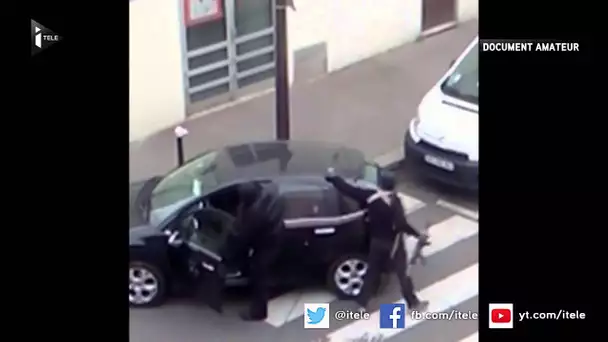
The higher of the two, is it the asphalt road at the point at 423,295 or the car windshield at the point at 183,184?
the car windshield at the point at 183,184

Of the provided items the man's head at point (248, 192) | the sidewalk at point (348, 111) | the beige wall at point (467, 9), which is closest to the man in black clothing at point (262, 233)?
the man's head at point (248, 192)

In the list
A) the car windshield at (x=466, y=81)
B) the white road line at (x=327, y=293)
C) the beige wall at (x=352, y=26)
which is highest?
the beige wall at (x=352, y=26)

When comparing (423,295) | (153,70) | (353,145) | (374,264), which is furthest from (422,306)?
(153,70)

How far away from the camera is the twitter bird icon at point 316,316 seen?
2586 millimetres

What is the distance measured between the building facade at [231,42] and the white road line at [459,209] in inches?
12.8

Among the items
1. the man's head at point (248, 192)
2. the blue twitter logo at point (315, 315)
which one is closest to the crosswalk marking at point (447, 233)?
the blue twitter logo at point (315, 315)

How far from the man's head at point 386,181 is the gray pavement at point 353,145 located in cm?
2

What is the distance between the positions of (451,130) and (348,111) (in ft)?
0.68

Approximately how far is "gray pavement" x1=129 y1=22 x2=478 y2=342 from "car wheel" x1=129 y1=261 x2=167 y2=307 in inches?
0.9
